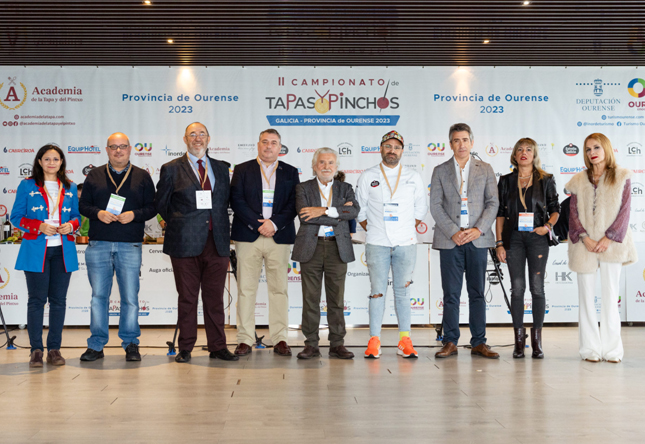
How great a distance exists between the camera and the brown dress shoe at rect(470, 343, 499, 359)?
431 cm

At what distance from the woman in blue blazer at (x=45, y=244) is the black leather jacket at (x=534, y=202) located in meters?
3.37

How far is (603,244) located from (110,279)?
3.78 metres

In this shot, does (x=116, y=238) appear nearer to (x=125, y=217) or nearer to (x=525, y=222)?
(x=125, y=217)

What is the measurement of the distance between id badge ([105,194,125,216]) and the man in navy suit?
2.76 feet

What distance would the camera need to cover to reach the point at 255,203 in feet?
14.5

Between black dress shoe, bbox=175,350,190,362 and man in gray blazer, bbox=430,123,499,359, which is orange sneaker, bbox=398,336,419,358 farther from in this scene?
black dress shoe, bbox=175,350,190,362

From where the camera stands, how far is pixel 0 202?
22.5 feet

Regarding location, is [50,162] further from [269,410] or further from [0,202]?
[0,202]

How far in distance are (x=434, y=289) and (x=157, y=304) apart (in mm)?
3057

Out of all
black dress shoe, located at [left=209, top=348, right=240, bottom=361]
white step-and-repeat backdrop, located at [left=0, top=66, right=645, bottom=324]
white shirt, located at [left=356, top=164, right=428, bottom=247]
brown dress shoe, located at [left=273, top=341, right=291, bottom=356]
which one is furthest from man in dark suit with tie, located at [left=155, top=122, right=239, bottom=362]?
white step-and-repeat backdrop, located at [left=0, top=66, right=645, bottom=324]

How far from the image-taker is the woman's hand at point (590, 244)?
4223 millimetres

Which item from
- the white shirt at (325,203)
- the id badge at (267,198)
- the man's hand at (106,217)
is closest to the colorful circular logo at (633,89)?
the white shirt at (325,203)

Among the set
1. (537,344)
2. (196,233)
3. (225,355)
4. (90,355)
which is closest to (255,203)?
(196,233)

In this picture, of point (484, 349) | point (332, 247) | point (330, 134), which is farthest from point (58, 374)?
point (330, 134)
